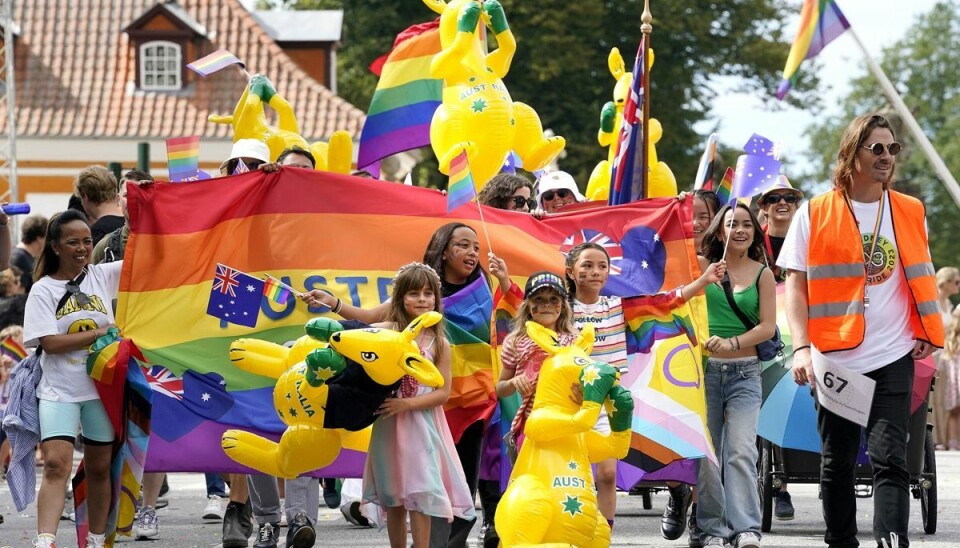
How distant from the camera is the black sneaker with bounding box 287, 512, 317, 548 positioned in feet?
32.4

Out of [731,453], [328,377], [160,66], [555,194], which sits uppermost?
[160,66]

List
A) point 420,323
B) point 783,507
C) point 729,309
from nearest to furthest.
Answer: point 420,323 < point 729,309 < point 783,507

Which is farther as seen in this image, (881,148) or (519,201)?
(519,201)

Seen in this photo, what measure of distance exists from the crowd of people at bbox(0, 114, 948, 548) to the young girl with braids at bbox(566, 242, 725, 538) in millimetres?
11

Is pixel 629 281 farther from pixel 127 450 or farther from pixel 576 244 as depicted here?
pixel 127 450

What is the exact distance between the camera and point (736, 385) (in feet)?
32.7

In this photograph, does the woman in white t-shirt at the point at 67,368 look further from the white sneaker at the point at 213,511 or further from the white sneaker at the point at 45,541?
the white sneaker at the point at 213,511

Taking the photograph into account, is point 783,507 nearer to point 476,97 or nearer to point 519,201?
point 519,201

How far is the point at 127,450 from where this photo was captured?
953cm

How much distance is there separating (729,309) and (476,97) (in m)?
2.76

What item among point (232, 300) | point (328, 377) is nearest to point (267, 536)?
point (232, 300)

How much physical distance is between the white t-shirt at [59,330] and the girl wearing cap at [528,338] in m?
2.09

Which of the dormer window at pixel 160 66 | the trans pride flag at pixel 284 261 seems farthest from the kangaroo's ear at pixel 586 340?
the dormer window at pixel 160 66

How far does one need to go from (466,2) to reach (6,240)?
3.38 meters
